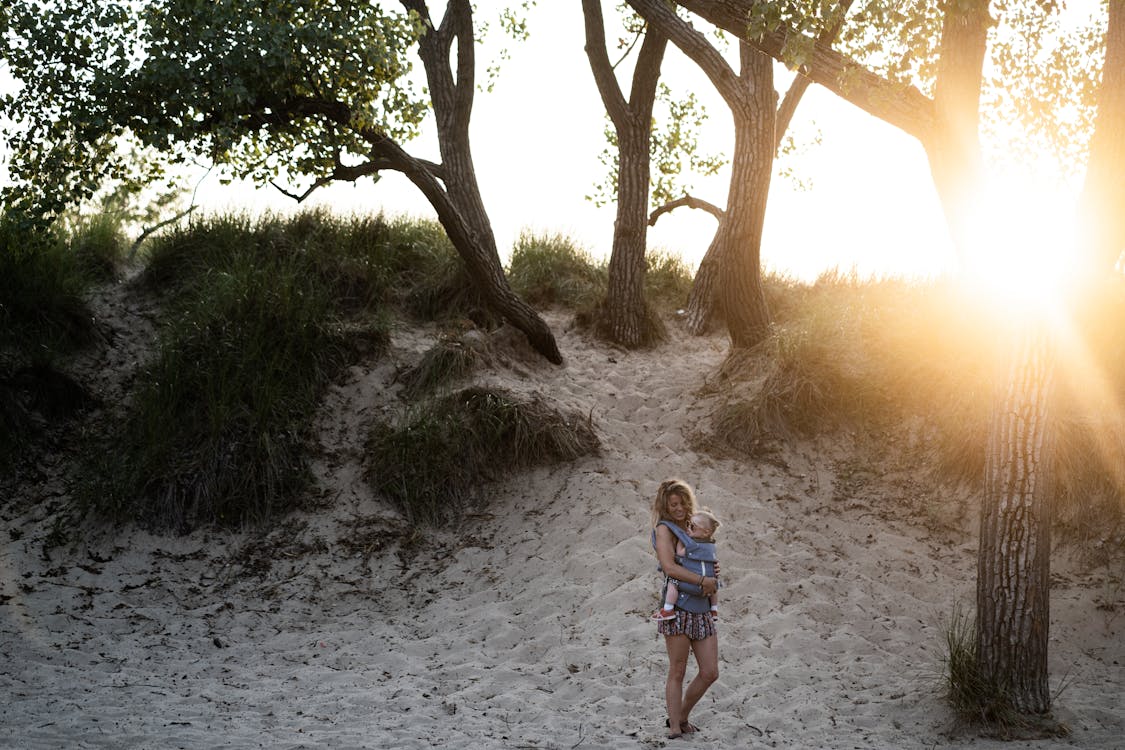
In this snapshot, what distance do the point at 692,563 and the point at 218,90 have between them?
6550 millimetres

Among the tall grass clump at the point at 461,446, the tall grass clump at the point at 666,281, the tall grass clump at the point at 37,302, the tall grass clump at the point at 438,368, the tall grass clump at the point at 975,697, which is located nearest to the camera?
the tall grass clump at the point at 975,697

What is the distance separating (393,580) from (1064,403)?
6661 millimetres

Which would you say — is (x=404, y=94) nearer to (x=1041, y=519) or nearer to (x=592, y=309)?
(x=592, y=309)

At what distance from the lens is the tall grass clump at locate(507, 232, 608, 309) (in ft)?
49.3

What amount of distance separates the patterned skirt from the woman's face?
561 mm

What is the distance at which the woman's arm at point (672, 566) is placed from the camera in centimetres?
635

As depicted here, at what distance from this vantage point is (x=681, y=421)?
1205 centimetres

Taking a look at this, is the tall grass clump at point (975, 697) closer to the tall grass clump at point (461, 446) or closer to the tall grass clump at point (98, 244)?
the tall grass clump at point (461, 446)

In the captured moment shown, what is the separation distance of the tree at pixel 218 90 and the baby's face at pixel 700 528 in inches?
237

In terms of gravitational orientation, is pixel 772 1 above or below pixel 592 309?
above

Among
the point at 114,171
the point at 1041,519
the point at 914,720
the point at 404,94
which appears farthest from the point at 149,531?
the point at 1041,519

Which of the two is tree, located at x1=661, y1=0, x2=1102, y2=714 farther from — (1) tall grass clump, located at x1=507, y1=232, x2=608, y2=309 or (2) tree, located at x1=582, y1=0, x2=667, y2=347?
(1) tall grass clump, located at x1=507, y1=232, x2=608, y2=309

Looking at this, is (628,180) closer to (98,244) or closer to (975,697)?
(98,244)

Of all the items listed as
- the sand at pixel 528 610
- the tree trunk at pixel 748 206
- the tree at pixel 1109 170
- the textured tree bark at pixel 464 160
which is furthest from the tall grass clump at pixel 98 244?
the tree at pixel 1109 170
